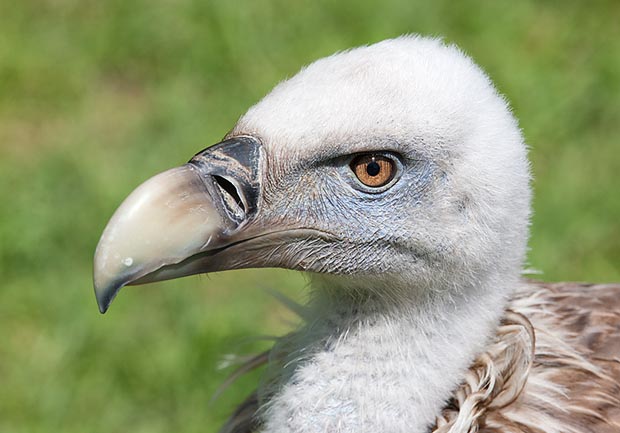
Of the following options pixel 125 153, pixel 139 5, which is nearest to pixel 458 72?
pixel 125 153

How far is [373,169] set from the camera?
2.22 m

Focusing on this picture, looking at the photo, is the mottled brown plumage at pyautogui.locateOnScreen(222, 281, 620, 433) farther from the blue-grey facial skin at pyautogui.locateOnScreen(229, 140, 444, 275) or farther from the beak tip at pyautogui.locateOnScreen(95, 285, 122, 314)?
the beak tip at pyautogui.locateOnScreen(95, 285, 122, 314)

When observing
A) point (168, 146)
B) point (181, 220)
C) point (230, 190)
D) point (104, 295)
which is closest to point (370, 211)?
point (230, 190)

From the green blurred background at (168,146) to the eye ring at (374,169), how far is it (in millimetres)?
1731

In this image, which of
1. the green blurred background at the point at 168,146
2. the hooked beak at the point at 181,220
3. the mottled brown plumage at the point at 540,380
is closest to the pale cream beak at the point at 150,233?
the hooked beak at the point at 181,220

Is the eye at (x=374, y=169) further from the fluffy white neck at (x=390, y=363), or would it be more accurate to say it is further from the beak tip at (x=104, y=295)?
the beak tip at (x=104, y=295)

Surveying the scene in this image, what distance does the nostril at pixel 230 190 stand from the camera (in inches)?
86.7

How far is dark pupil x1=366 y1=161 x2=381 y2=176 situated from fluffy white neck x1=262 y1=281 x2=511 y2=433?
306mm

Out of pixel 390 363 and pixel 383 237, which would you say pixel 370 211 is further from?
pixel 390 363

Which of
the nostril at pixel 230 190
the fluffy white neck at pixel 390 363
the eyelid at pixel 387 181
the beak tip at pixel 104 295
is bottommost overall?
the beak tip at pixel 104 295

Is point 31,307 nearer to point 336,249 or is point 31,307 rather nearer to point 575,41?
point 336,249

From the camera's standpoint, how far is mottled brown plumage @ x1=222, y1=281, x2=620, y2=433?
2.37 meters

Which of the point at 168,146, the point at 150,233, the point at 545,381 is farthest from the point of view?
the point at 168,146

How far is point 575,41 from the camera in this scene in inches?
228
